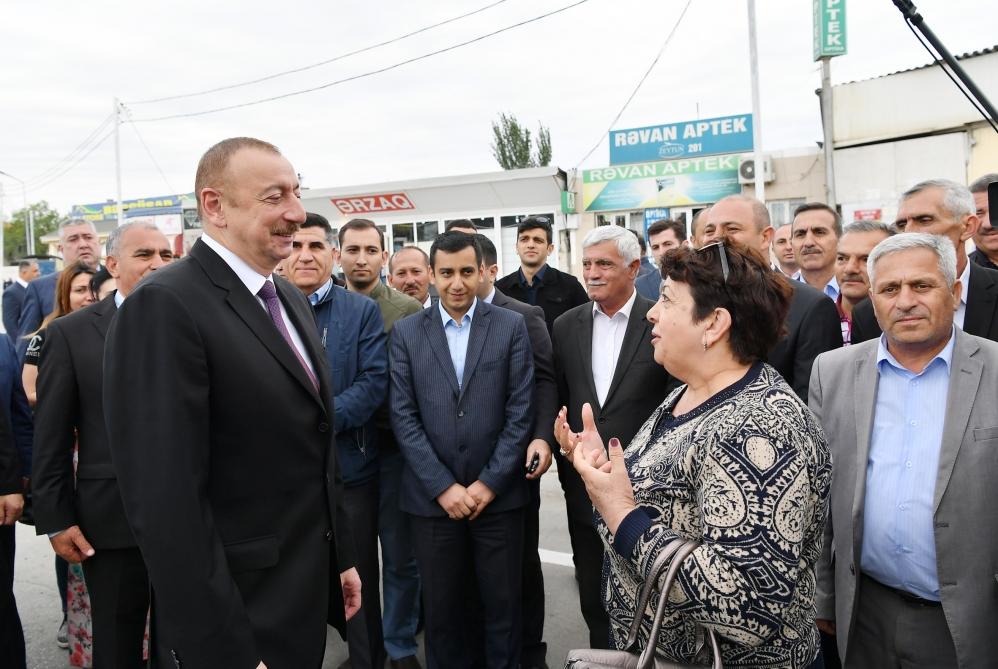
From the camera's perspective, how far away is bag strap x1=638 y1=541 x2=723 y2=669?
5.05ft

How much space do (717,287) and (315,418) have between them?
1199 millimetres

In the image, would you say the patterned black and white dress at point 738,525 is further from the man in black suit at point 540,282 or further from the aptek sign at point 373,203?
the aptek sign at point 373,203

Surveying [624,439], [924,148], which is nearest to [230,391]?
[624,439]

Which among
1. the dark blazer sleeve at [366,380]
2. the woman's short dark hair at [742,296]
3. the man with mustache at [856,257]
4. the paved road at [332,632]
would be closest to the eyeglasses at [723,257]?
the woman's short dark hair at [742,296]

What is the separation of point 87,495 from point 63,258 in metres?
4.25

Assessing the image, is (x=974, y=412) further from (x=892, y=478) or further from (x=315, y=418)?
(x=315, y=418)

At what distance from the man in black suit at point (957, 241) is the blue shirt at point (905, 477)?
0.76 metres

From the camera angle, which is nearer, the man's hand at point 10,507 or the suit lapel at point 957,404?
the suit lapel at point 957,404

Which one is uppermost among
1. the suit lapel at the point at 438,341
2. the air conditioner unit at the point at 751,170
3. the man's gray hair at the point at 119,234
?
the air conditioner unit at the point at 751,170

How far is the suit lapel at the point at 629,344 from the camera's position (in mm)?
3410

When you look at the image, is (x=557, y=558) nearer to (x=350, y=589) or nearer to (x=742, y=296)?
(x=350, y=589)

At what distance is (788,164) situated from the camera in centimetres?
1538

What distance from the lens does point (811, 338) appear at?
3172mm

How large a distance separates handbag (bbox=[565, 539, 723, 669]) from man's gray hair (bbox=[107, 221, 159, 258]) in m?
2.97
